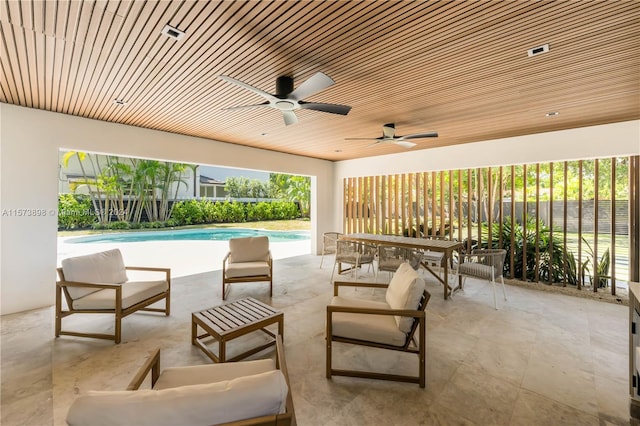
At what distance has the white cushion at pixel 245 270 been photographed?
418 centimetres

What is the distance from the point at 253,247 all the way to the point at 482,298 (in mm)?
3782

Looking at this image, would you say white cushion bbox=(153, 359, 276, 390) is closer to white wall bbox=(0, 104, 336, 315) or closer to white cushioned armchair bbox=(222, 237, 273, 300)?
white cushioned armchair bbox=(222, 237, 273, 300)

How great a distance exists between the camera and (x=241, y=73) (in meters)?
2.95

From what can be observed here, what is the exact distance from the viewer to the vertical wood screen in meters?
4.68

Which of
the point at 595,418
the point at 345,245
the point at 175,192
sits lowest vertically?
the point at 595,418

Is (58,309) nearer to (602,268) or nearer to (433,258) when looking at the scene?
(433,258)

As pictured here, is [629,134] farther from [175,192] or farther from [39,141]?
[175,192]

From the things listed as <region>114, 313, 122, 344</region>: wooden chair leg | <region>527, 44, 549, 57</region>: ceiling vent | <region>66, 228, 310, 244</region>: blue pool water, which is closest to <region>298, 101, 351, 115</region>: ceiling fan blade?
<region>527, 44, 549, 57</region>: ceiling vent

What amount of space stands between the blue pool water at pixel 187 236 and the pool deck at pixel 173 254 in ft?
2.57

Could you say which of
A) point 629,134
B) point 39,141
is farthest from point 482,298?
point 39,141

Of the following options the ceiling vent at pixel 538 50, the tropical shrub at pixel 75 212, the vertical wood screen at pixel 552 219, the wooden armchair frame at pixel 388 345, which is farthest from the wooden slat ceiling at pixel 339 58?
the tropical shrub at pixel 75 212

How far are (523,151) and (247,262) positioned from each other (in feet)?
17.9

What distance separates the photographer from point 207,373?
1.65 meters

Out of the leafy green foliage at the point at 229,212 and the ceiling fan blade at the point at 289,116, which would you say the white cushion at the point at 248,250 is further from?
the leafy green foliage at the point at 229,212
